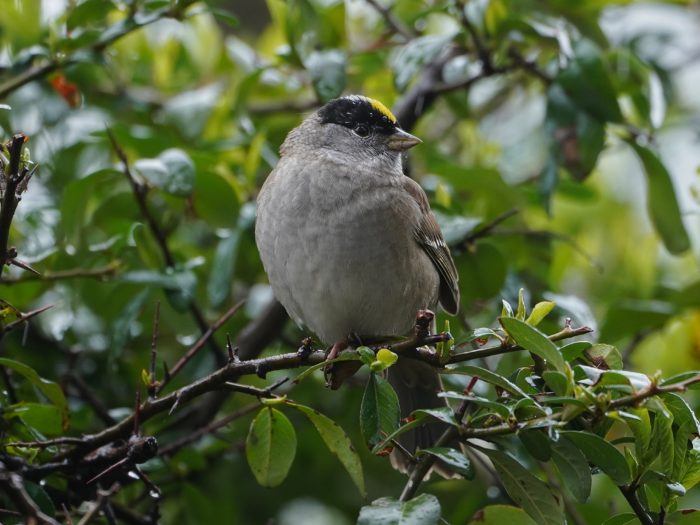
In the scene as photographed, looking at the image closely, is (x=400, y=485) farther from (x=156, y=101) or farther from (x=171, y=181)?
(x=156, y=101)

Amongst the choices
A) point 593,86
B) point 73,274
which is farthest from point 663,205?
point 73,274

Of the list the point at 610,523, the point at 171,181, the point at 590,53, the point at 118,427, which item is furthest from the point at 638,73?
the point at 118,427

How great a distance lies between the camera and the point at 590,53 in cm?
367

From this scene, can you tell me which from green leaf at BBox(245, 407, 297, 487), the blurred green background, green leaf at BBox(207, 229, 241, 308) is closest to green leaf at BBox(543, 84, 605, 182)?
the blurred green background

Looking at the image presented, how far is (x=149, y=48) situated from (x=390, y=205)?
177cm

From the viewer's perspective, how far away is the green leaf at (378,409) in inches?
93.2

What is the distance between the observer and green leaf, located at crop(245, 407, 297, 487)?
2.48 m

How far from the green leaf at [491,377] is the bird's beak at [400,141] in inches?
67.2

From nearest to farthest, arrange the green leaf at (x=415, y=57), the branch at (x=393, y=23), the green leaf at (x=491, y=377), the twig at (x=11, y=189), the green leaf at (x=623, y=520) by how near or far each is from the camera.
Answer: the twig at (x=11, y=189) < the green leaf at (x=491, y=377) < the green leaf at (x=623, y=520) < the green leaf at (x=415, y=57) < the branch at (x=393, y=23)

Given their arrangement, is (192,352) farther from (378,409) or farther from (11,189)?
(11,189)

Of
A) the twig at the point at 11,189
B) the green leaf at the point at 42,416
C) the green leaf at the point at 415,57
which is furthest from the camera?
the green leaf at the point at 415,57

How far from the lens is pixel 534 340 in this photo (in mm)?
2105

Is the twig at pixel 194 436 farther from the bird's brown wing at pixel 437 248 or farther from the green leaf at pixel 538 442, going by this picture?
the green leaf at pixel 538 442

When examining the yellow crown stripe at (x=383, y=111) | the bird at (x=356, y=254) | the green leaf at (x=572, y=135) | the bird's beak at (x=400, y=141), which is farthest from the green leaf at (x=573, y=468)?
the yellow crown stripe at (x=383, y=111)
